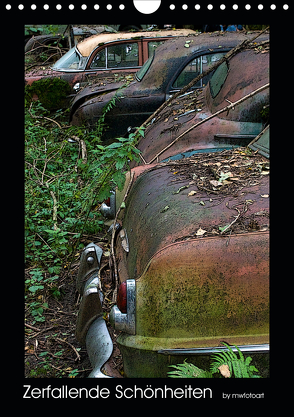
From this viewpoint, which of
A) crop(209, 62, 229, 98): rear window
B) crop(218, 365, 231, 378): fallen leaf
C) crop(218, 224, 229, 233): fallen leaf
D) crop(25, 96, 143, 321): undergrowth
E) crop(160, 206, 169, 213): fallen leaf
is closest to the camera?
crop(218, 365, 231, 378): fallen leaf

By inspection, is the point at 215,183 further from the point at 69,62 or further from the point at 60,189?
the point at 69,62

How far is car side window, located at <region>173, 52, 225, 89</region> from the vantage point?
5866 millimetres

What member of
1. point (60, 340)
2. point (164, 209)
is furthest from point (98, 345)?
point (164, 209)

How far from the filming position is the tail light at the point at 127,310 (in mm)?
2146

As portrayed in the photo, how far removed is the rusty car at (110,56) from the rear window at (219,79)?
366cm

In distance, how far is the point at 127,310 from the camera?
7.08 feet

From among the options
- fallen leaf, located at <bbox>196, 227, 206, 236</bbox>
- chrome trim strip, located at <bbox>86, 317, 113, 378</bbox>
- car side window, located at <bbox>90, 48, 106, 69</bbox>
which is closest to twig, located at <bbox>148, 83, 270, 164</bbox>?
chrome trim strip, located at <bbox>86, 317, 113, 378</bbox>

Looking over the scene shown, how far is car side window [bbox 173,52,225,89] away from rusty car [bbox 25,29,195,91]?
180 cm

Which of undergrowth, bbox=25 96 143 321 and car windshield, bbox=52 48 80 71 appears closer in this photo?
undergrowth, bbox=25 96 143 321

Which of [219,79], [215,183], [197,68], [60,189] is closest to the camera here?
[215,183]

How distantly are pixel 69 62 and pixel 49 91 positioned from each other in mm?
825

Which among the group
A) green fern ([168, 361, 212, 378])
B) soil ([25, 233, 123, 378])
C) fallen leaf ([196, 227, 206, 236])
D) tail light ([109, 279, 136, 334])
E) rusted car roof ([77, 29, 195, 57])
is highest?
rusted car roof ([77, 29, 195, 57])

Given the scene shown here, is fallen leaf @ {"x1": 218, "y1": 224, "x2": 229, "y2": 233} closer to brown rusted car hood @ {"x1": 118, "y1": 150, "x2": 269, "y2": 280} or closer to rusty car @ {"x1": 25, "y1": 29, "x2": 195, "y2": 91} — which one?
brown rusted car hood @ {"x1": 118, "y1": 150, "x2": 269, "y2": 280}
